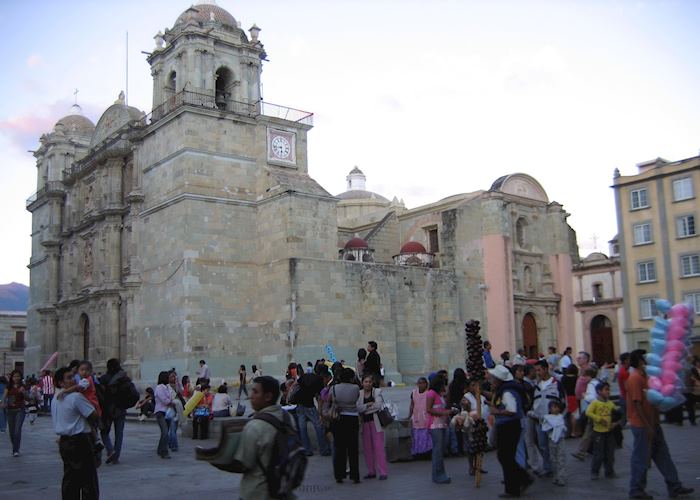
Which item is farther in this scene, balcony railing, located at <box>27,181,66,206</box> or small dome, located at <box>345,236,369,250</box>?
balcony railing, located at <box>27,181,66,206</box>

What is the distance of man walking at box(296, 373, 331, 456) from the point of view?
13188 millimetres

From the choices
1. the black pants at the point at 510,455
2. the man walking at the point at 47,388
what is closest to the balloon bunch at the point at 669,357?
the black pants at the point at 510,455

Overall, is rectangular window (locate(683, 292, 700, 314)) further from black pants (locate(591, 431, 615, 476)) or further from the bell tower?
black pants (locate(591, 431, 615, 476))

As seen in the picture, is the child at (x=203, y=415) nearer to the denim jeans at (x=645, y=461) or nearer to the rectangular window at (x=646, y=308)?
the denim jeans at (x=645, y=461)

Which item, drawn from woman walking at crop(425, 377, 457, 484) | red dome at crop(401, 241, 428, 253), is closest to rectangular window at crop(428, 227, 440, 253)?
red dome at crop(401, 241, 428, 253)

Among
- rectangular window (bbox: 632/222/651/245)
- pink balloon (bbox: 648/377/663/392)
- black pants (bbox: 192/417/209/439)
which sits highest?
rectangular window (bbox: 632/222/651/245)

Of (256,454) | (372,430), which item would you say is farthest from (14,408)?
Result: (256,454)

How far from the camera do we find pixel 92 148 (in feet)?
127

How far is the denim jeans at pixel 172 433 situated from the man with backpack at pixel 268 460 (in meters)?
9.48

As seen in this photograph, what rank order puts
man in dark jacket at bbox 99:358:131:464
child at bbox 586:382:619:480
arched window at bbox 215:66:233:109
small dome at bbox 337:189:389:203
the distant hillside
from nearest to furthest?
child at bbox 586:382:619:480 → man in dark jacket at bbox 99:358:131:464 → arched window at bbox 215:66:233:109 → small dome at bbox 337:189:389:203 → the distant hillside

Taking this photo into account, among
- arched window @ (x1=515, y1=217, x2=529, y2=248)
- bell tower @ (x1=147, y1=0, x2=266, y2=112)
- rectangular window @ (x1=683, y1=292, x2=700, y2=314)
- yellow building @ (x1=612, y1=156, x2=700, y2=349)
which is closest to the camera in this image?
bell tower @ (x1=147, y1=0, x2=266, y2=112)

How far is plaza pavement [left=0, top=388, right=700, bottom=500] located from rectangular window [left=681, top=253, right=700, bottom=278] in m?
21.0

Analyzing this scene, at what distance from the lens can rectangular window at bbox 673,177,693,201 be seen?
111 ft

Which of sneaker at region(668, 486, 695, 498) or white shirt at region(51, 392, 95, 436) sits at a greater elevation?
white shirt at region(51, 392, 95, 436)
